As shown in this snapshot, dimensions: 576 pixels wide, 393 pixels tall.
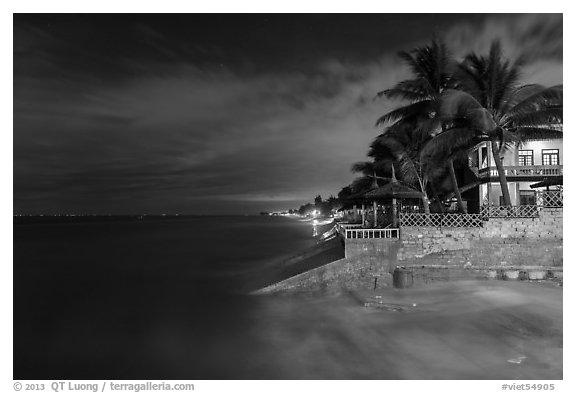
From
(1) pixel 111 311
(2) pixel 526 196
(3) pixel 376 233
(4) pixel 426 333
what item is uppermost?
(2) pixel 526 196

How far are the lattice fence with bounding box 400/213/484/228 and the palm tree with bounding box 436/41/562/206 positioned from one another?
228 cm

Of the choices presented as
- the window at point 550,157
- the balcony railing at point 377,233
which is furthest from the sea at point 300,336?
the window at point 550,157

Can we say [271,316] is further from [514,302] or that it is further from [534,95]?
[534,95]

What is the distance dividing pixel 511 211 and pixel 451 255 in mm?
2614

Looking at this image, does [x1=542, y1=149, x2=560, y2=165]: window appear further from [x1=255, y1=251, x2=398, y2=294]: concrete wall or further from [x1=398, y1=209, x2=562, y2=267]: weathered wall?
[x1=255, y1=251, x2=398, y2=294]: concrete wall

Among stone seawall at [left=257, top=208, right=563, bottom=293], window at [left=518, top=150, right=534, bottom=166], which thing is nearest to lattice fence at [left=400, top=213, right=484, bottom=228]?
stone seawall at [left=257, top=208, right=563, bottom=293]

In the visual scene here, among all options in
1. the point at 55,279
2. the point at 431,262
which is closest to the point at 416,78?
the point at 431,262

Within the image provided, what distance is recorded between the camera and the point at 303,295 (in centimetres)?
1266

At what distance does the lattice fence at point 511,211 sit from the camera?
1262 cm

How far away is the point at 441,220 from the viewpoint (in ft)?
42.1

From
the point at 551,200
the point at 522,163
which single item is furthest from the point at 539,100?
the point at 522,163

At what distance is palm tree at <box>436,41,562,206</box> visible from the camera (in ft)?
45.1

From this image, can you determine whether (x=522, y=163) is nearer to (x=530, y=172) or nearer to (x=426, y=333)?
(x=530, y=172)
